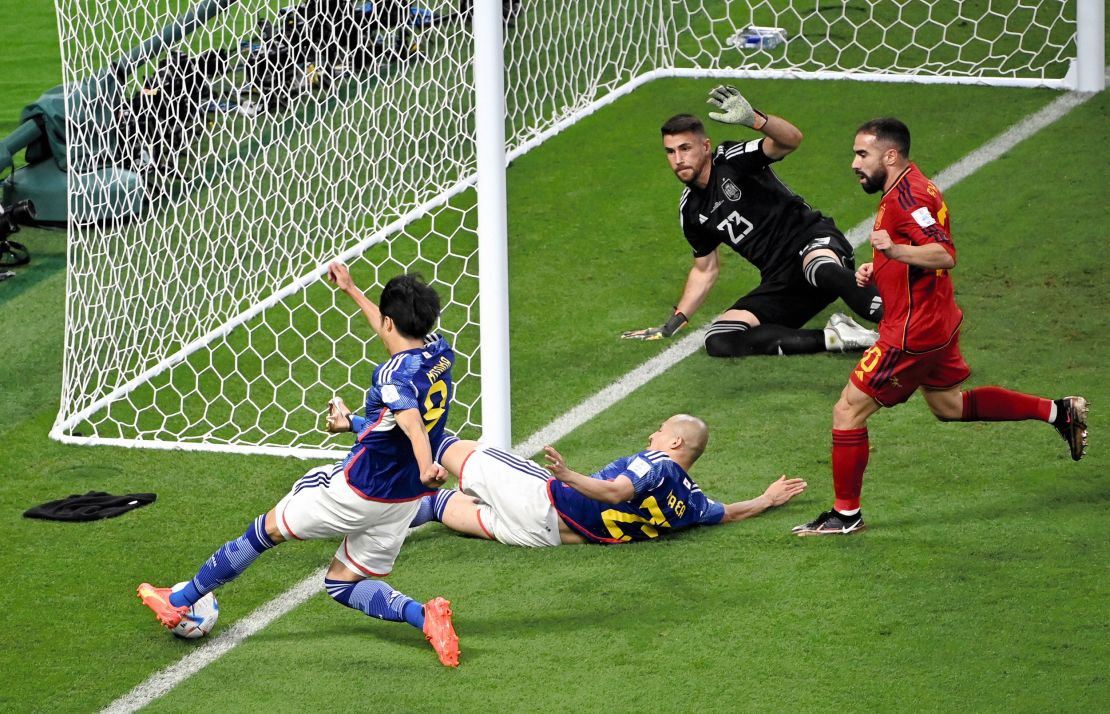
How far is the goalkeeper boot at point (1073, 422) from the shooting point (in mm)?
6387

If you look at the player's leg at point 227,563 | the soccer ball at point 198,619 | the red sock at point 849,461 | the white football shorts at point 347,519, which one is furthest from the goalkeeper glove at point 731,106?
the soccer ball at point 198,619

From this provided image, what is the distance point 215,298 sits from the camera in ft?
28.8

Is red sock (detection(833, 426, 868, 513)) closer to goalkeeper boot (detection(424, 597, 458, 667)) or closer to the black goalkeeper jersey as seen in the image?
goalkeeper boot (detection(424, 597, 458, 667))

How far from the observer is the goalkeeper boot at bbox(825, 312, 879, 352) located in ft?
26.8

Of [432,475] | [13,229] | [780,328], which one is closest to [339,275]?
[432,475]

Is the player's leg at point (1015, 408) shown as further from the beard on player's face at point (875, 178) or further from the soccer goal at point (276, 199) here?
the soccer goal at point (276, 199)

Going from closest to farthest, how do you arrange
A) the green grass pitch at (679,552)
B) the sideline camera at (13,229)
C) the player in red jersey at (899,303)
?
the green grass pitch at (679,552) → the player in red jersey at (899,303) → the sideline camera at (13,229)

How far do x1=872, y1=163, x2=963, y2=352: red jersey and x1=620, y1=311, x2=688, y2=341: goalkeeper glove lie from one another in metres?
2.27

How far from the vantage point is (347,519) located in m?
5.63

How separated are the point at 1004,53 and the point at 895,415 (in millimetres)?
5151

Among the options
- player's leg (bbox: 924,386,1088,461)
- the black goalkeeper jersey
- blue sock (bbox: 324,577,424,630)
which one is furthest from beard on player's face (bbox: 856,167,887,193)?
blue sock (bbox: 324,577,424,630)

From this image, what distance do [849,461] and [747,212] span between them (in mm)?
2234

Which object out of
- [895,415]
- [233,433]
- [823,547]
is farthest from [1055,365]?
[233,433]

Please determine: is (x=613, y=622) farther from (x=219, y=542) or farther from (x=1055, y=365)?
(x=1055, y=365)
